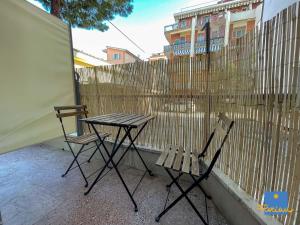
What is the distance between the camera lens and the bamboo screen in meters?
1.00

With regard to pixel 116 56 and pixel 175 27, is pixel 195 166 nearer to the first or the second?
pixel 175 27

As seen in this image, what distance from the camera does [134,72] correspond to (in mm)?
2598

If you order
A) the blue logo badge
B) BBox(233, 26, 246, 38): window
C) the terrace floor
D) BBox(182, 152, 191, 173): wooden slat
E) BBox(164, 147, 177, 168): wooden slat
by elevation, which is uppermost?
BBox(233, 26, 246, 38): window

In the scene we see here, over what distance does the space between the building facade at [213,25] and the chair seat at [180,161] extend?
7104 mm

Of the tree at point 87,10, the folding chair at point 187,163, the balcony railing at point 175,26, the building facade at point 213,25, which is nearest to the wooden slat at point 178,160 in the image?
the folding chair at point 187,163

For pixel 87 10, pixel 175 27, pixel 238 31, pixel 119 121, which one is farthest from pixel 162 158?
pixel 175 27

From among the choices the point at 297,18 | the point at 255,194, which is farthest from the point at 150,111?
the point at 297,18

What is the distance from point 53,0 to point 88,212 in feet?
15.3

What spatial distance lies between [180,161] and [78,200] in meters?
1.36

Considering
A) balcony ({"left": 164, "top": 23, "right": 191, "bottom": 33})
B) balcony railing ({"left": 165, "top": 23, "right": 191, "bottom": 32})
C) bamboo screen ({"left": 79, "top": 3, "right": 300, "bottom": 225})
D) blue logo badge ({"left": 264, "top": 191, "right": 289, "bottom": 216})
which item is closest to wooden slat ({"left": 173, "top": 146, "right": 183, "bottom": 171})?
bamboo screen ({"left": 79, "top": 3, "right": 300, "bottom": 225})

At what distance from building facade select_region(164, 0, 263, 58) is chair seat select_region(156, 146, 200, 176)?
7104mm

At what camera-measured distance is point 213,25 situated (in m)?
9.83

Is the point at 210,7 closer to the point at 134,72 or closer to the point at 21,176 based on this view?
the point at 134,72

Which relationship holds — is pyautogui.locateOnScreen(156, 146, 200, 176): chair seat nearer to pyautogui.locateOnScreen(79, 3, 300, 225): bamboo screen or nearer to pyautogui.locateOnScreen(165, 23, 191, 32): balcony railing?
pyautogui.locateOnScreen(79, 3, 300, 225): bamboo screen
